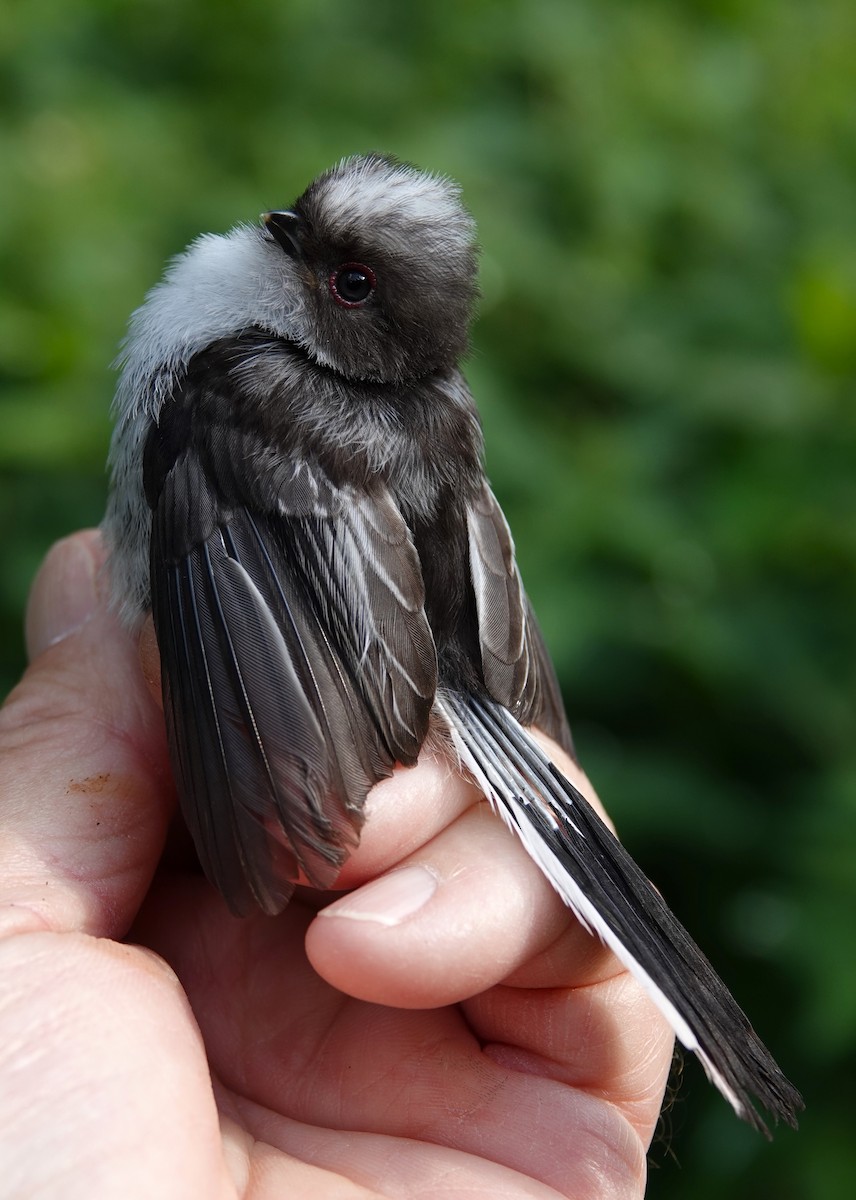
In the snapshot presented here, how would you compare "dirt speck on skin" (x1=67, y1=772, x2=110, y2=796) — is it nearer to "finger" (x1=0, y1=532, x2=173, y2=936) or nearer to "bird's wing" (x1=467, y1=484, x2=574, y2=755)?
"finger" (x1=0, y1=532, x2=173, y2=936)

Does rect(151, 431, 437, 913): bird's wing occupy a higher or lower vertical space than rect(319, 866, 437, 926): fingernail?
higher

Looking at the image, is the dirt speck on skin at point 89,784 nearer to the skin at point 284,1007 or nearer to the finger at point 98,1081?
the skin at point 284,1007

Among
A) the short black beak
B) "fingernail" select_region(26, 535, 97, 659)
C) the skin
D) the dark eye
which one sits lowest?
the skin

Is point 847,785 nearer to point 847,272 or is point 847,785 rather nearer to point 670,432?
point 670,432

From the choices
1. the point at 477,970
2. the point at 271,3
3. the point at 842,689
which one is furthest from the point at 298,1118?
the point at 271,3

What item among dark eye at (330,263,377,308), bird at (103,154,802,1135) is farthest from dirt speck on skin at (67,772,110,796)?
dark eye at (330,263,377,308)

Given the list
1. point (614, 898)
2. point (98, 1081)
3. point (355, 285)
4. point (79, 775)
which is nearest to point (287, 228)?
point (355, 285)

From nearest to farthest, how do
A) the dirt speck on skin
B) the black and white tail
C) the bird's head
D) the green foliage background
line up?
the black and white tail → the dirt speck on skin → the bird's head → the green foliage background

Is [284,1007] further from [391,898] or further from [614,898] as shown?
[614,898]
